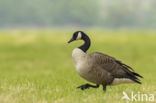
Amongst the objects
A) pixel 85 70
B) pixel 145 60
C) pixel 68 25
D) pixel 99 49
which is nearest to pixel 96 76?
pixel 85 70

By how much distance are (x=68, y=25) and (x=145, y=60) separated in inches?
3222

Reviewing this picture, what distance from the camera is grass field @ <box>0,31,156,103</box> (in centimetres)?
755

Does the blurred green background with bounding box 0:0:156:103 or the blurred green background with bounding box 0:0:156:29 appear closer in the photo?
the blurred green background with bounding box 0:0:156:103

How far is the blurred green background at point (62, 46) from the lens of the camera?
322 inches

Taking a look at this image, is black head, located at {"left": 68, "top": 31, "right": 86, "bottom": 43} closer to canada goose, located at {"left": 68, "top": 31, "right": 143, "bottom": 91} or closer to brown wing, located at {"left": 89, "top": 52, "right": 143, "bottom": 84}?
canada goose, located at {"left": 68, "top": 31, "right": 143, "bottom": 91}

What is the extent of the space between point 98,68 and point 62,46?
2541 cm

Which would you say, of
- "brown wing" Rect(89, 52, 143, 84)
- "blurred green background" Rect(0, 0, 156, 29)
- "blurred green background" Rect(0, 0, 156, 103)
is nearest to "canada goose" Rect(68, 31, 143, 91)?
"brown wing" Rect(89, 52, 143, 84)

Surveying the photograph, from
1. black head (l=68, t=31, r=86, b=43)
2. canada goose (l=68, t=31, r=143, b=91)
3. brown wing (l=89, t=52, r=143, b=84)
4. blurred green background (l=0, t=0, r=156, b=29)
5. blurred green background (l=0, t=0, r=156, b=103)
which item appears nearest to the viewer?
canada goose (l=68, t=31, r=143, b=91)

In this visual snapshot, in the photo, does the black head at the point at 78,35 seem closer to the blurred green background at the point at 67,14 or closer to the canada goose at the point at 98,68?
the canada goose at the point at 98,68

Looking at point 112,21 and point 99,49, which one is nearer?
point 99,49

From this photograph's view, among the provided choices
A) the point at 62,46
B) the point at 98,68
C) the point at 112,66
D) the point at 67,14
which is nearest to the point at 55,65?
the point at 62,46

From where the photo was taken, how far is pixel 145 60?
26.2 m

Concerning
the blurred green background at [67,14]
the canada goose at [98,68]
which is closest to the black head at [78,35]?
the canada goose at [98,68]

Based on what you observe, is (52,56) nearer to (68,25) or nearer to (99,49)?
(99,49)
